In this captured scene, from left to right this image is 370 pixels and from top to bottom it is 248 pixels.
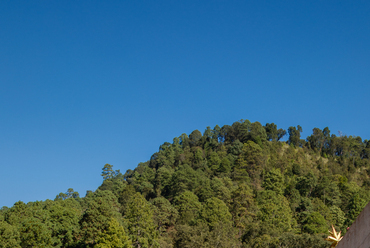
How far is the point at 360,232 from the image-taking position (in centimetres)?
354

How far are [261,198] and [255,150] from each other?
26831 mm

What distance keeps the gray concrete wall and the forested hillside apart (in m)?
40.0

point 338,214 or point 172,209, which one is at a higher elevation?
point 172,209

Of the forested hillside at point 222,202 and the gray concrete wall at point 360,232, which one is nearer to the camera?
the gray concrete wall at point 360,232

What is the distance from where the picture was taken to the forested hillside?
45562 millimetres

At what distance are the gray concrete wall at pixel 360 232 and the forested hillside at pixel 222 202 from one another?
40.0 metres

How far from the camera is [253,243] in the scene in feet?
154

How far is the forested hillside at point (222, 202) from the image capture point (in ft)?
149

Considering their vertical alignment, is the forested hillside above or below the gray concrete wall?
above

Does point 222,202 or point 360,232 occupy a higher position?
point 222,202

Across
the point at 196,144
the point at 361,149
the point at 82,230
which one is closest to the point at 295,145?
the point at 361,149

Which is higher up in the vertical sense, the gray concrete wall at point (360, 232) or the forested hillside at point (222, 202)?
the forested hillside at point (222, 202)

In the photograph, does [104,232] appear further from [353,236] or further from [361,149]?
[361,149]

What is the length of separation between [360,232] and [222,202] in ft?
180
